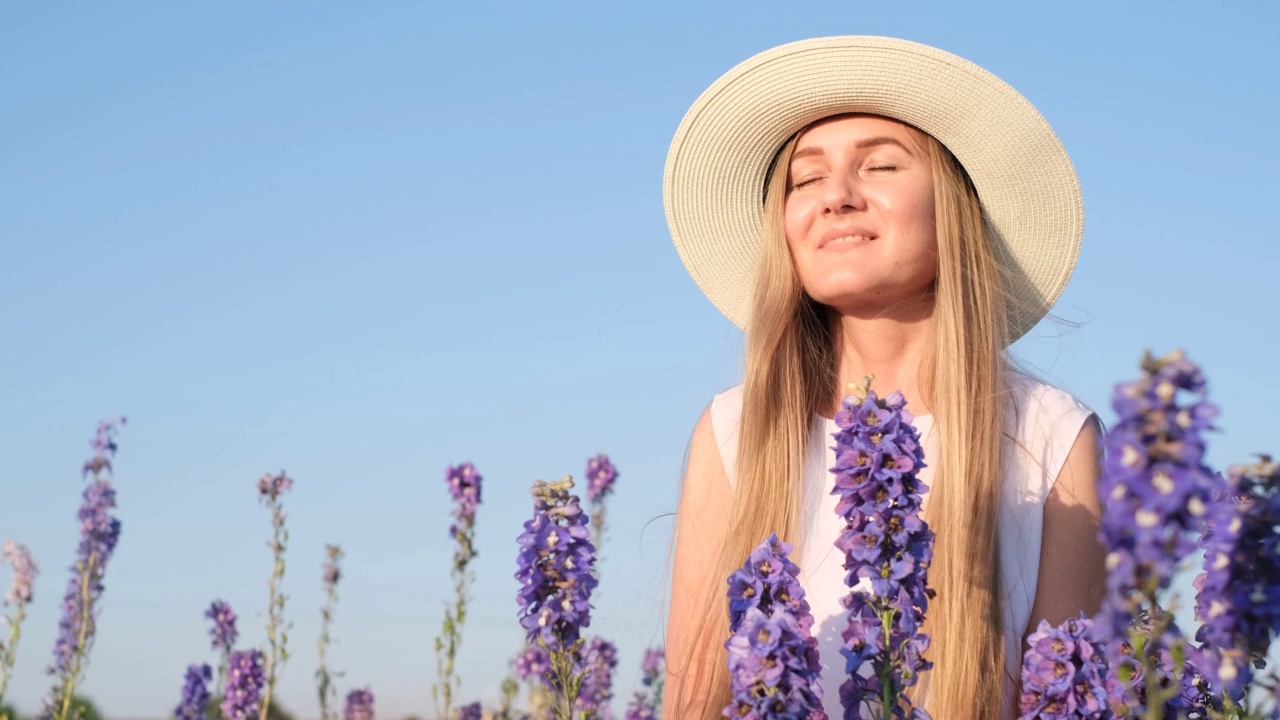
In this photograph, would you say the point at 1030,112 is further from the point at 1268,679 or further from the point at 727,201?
the point at 1268,679

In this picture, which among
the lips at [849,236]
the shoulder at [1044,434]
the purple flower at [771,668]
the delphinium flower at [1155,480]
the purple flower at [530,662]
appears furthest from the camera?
the purple flower at [530,662]

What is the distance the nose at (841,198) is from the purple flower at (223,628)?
4.34 meters

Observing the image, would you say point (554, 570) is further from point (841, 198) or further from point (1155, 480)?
point (1155, 480)

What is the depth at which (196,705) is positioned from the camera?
6906 mm

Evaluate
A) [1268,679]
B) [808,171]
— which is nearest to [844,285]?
[808,171]

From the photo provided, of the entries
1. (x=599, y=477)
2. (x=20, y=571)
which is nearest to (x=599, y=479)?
(x=599, y=477)

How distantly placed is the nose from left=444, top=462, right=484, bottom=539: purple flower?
7.57 ft

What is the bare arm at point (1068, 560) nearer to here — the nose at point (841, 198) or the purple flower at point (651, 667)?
the nose at point (841, 198)

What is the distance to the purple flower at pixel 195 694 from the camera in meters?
6.89

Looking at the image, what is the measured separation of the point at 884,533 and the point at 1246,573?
71 centimetres

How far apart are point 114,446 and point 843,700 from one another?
5.11 m

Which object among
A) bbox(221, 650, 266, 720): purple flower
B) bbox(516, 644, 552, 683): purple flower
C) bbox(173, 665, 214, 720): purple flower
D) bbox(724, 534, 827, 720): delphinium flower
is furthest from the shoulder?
bbox(173, 665, 214, 720): purple flower

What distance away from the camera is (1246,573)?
2014 mm

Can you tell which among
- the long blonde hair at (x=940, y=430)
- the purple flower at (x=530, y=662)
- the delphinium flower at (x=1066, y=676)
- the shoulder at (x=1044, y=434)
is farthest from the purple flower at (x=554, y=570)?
the purple flower at (x=530, y=662)
